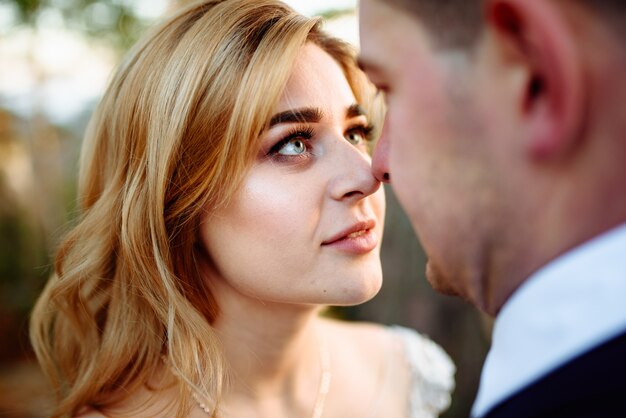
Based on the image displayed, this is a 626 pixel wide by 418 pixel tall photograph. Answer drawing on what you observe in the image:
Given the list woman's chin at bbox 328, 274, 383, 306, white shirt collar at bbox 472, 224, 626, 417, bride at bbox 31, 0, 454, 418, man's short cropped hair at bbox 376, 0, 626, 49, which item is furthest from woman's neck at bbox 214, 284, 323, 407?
man's short cropped hair at bbox 376, 0, 626, 49

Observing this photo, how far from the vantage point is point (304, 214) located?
1.88 meters

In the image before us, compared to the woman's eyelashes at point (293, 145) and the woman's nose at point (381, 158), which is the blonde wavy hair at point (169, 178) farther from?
the woman's nose at point (381, 158)

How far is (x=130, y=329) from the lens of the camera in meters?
2.19

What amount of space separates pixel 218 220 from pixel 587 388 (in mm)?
1290

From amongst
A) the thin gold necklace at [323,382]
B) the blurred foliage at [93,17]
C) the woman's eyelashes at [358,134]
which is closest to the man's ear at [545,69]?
the woman's eyelashes at [358,134]

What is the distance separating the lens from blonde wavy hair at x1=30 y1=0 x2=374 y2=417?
192 centimetres

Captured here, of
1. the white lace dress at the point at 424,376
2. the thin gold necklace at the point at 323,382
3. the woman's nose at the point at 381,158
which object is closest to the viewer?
the woman's nose at the point at 381,158

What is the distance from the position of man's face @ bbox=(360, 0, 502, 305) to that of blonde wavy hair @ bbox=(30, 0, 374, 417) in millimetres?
666

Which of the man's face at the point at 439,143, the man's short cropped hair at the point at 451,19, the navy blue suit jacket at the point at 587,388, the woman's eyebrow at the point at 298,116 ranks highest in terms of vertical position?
the man's short cropped hair at the point at 451,19

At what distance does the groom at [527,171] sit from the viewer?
102 cm

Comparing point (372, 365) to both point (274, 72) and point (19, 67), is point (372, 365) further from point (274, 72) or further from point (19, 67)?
point (19, 67)

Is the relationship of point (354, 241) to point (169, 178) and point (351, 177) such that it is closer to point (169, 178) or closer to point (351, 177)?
point (351, 177)

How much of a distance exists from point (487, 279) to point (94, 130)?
167 centimetres

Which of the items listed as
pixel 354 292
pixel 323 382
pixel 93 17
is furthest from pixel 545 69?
pixel 93 17
